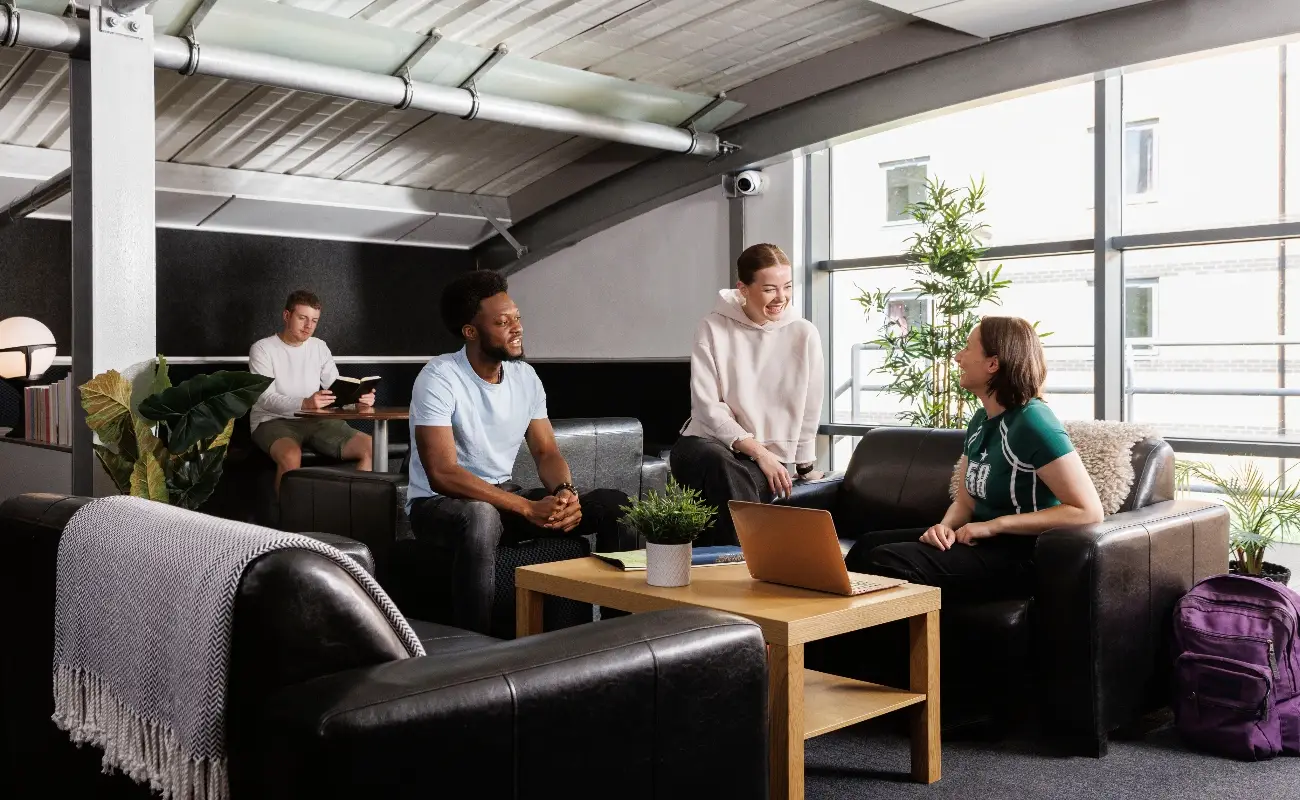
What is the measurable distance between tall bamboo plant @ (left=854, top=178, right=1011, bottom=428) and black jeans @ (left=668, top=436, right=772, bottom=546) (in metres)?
2.53

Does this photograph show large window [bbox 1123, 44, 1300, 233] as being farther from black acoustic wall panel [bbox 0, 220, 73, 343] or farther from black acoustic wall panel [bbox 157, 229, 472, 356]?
black acoustic wall panel [bbox 0, 220, 73, 343]

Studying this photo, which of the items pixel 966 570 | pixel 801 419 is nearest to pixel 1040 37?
pixel 801 419

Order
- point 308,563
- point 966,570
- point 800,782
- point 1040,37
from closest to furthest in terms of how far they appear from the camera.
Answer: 1. point 308,563
2. point 800,782
3. point 966,570
4. point 1040,37

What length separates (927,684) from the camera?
3014 millimetres

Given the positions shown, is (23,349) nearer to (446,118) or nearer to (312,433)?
(312,433)

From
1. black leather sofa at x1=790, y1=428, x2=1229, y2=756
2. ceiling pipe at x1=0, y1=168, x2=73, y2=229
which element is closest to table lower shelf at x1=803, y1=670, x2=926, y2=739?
black leather sofa at x1=790, y1=428, x2=1229, y2=756

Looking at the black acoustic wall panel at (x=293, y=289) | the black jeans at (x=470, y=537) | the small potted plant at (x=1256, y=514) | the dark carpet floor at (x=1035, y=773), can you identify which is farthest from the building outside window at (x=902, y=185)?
the dark carpet floor at (x=1035, y=773)

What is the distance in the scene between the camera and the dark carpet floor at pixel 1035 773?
298 centimetres

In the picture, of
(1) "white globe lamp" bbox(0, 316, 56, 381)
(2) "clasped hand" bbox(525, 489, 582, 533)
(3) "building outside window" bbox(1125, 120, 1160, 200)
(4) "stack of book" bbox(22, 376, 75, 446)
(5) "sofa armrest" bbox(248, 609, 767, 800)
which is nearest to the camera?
(5) "sofa armrest" bbox(248, 609, 767, 800)

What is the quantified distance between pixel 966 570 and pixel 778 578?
26.9 inches

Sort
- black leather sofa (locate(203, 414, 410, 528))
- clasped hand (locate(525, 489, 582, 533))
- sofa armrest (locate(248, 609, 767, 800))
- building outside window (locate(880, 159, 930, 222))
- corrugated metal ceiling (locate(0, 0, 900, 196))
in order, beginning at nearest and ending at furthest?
sofa armrest (locate(248, 609, 767, 800)) < clasped hand (locate(525, 489, 582, 533)) < corrugated metal ceiling (locate(0, 0, 900, 196)) < black leather sofa (locate(203, 414, 410, 528)) < building outside window (locate(880, 159, 930, 222))

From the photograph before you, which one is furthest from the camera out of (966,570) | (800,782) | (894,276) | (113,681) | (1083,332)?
(894,276)

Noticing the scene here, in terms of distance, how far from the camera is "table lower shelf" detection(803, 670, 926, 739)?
110 inches

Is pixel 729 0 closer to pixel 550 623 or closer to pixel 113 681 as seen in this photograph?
pixel 550 623
